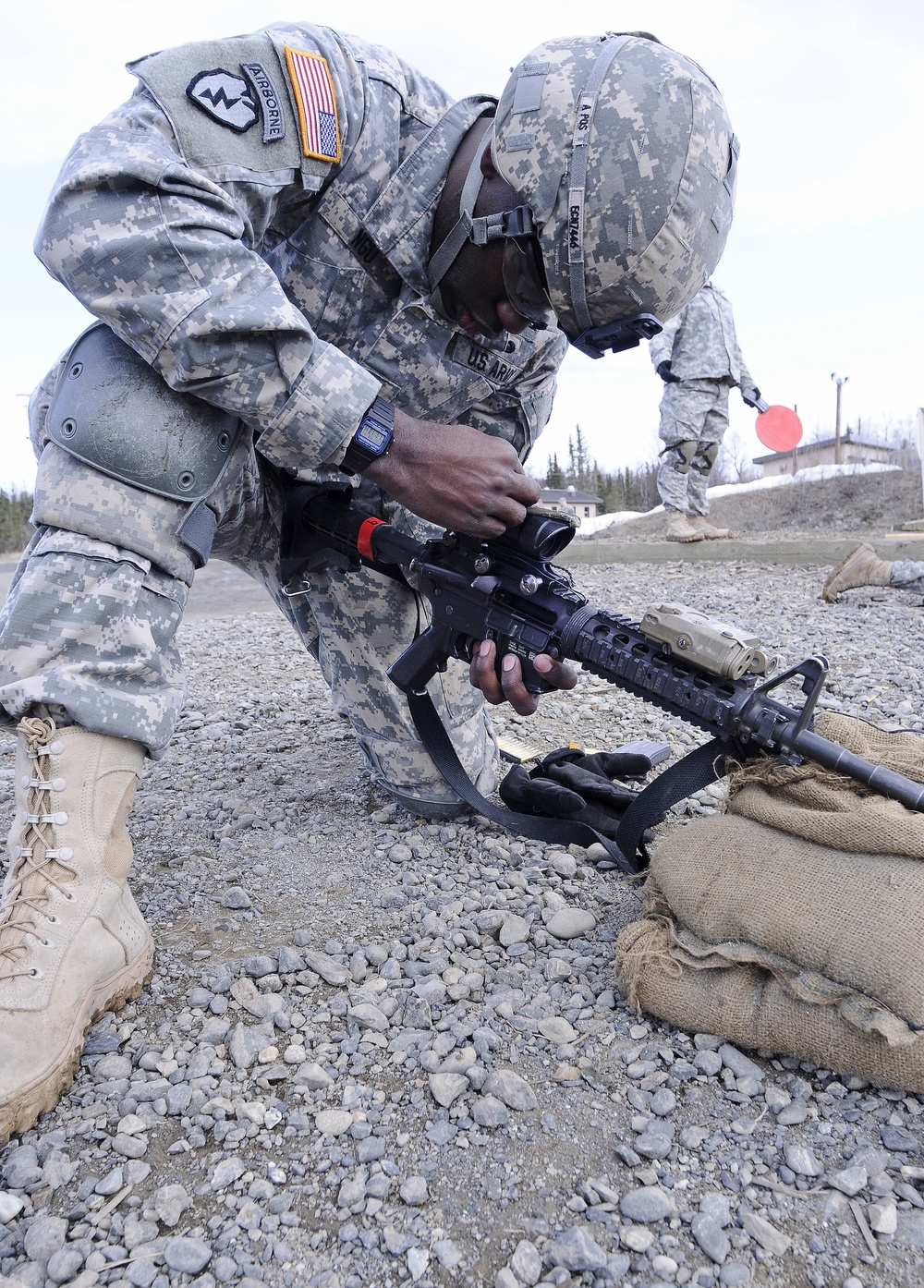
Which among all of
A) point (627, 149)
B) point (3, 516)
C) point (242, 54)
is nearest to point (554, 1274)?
point (627, 149)

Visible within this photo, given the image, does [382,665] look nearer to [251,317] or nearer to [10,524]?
[251,317]

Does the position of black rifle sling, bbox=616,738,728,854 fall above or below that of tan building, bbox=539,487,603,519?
below

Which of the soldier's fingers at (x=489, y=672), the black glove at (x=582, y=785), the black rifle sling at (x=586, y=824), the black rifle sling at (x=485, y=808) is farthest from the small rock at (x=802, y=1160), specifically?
the soldier's fingers at (x=489, y=672)

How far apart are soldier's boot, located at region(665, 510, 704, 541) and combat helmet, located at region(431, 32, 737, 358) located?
659cm

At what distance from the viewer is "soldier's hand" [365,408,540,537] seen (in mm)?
1925

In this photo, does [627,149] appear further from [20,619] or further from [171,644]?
[20,619]

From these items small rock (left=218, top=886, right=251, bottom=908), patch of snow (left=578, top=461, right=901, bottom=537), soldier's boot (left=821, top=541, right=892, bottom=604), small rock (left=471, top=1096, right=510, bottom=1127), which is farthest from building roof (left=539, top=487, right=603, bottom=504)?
small rock (left=471, top=1096, right=510, bottom=1127)

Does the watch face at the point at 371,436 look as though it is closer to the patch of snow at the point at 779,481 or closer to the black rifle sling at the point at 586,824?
the black rifle sling at the point at 586,824

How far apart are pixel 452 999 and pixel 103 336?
154 centimetres

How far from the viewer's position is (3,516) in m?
26.5

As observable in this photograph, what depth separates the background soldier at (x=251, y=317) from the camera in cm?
165

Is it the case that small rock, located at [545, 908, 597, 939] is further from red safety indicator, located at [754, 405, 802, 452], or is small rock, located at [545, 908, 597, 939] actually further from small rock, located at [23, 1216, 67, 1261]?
red safety indicator, located at [754, 405, 802, 452]

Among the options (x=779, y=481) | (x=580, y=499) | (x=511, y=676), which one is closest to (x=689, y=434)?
(x=511, y=676)

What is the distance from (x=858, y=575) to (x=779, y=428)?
2.17m
